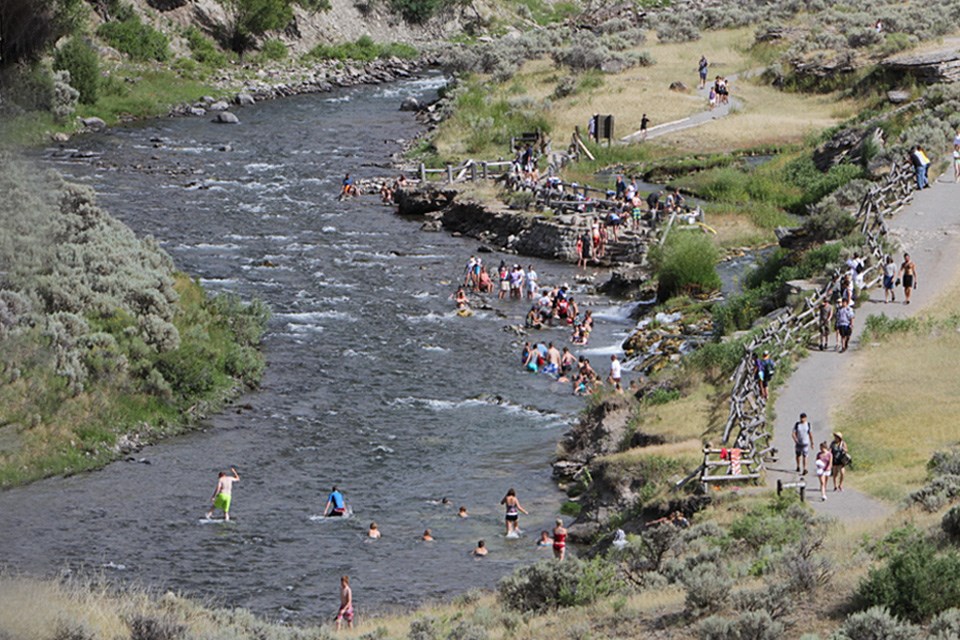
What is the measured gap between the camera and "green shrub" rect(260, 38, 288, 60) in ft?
375

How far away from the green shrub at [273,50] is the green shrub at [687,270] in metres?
64.4

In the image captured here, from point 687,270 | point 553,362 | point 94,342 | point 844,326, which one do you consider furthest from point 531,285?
point 94,342

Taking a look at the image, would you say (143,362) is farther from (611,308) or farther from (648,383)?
(611,308)

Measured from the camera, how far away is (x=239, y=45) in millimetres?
113375

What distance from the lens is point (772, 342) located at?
132 feet

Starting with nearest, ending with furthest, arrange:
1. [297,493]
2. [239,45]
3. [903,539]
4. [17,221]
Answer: [903,539]
[17,221]
[297,493]
[239,45]

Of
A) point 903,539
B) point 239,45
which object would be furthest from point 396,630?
point 239,45

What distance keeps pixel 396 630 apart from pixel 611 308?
3008 cm

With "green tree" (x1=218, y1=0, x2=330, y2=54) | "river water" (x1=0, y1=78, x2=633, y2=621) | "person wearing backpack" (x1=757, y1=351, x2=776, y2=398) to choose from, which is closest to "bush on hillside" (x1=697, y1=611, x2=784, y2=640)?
"river water" (x1=0, y1=78, x2=633, y2=621)

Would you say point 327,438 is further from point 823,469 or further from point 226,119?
point 226,119

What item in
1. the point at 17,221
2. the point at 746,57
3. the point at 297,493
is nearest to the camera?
the point at 17,221

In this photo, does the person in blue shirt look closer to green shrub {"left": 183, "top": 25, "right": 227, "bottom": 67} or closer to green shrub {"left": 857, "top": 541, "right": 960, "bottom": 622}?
green shrub {"left": 857, "top": 541, "right": 960, "bottom": 622}

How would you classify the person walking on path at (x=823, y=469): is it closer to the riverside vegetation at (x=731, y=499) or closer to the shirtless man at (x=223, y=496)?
the riverside vegetation at (x=731, y=499)

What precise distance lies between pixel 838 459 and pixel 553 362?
17939mm
